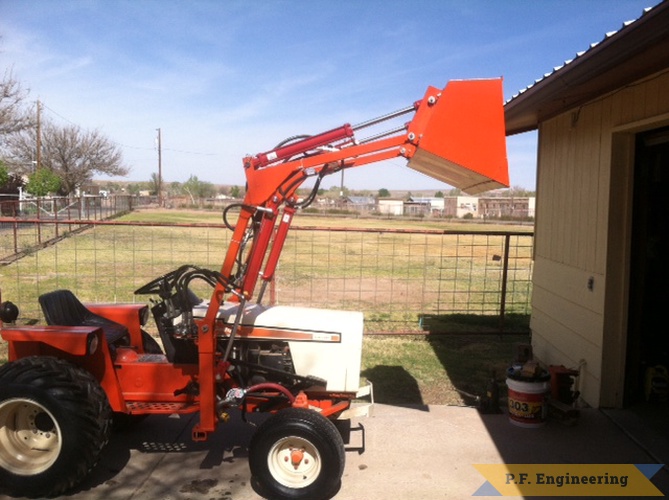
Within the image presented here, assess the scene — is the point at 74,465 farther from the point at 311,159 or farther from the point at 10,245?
the point at 10,245

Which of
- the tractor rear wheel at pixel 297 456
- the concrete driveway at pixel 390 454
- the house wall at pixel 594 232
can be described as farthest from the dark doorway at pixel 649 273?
the tractor rear wheel at pixel 297 456

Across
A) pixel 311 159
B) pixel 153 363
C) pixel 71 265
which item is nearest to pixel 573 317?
pixel 311 159

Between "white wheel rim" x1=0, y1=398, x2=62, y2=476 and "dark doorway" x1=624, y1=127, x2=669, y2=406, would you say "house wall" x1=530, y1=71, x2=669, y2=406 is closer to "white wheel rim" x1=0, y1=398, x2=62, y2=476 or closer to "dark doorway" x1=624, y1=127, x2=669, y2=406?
"dark doorway" x1=624, y1=127, x2=669, y2=406

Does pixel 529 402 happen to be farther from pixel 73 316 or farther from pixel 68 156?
pixel 68 156

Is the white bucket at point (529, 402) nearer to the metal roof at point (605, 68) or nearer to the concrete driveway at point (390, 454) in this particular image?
the concrete driveway at point (390, 454)

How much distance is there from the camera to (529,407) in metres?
5.02

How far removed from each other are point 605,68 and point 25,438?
4682 mm

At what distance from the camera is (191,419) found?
5.11 meters

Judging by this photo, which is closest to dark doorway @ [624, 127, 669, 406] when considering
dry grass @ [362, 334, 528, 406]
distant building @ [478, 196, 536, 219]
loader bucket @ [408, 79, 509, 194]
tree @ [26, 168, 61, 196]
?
dry grass @ [362, 334, 528, 406]

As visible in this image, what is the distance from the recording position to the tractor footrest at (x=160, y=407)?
411cm

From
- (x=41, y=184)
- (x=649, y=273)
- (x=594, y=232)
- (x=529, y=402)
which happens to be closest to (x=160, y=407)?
(x=529, y=402)

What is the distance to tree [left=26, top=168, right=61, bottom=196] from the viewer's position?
40241 millimetres

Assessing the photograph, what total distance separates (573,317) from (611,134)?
1.87m

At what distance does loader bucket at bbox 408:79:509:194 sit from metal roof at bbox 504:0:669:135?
31.5 inches
